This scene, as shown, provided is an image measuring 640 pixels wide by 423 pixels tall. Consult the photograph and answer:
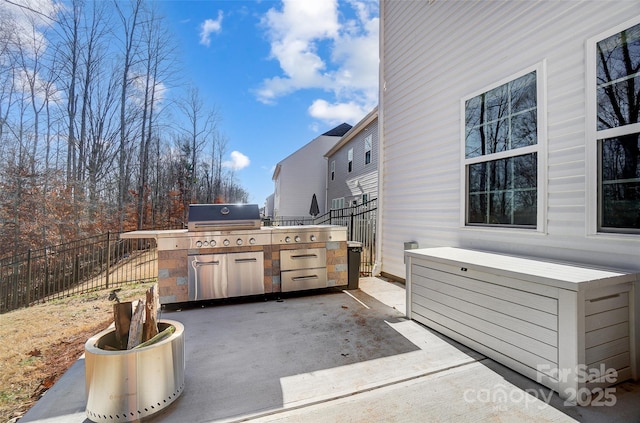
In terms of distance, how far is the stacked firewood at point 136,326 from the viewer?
1864 mm

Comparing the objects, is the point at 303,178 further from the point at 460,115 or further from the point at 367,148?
the point at 460,115

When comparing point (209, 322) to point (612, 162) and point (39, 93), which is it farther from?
point (39, 93)

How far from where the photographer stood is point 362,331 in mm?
3041

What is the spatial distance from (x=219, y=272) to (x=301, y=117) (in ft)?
55.7

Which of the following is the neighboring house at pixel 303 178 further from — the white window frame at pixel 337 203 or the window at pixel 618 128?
the window at pixel 618 128

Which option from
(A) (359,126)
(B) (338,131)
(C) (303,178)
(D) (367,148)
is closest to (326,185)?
(C) (303,178)

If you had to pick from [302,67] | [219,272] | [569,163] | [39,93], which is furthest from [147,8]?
[569,163]

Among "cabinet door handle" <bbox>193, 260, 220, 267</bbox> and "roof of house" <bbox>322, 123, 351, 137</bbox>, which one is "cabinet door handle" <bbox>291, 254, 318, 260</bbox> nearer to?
"cabinet door handle" <bbox>193, 260, 220, 267</bbox>

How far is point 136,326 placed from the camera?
74.0 inches

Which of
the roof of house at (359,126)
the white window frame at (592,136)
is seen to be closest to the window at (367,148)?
the roof of house at (359,126)

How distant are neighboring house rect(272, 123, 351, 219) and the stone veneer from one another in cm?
1460

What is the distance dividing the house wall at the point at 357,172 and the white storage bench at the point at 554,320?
879cm

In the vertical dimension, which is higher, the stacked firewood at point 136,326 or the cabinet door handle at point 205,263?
the cabinet door handle at point 205,263

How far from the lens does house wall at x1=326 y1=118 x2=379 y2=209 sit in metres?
11.5
